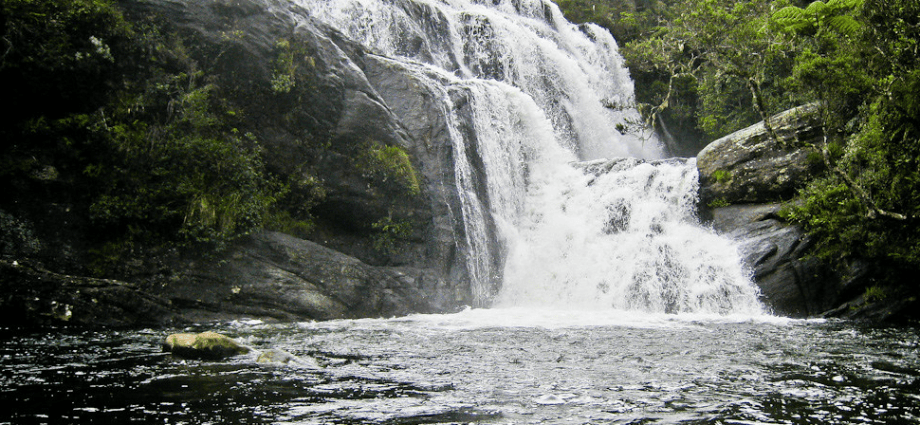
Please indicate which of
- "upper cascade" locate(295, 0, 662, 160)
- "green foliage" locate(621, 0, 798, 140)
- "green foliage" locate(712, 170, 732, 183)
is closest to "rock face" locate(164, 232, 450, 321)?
"green foliage" locate(712, 170, 732, 183)

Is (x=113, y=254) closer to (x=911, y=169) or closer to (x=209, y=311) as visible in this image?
(x=209, y=311)

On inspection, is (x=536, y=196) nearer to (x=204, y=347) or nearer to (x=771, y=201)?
(x=771, y=201)

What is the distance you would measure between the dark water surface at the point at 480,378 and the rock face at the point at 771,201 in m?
3.00

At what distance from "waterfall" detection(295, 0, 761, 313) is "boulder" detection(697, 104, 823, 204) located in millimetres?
743

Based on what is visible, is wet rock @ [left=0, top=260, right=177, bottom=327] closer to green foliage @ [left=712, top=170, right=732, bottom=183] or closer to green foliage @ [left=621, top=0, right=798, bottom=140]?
green foliage @ [left=712, top=170, right=732, bottom=183]

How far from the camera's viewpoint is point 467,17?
874 inches

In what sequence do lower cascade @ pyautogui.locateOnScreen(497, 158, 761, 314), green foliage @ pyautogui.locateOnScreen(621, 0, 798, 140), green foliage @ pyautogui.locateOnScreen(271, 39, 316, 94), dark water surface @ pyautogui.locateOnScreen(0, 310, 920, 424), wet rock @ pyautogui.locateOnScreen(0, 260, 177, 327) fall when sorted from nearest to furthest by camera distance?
1. dark water surface @ pyautogui.locateOnScreen(0, 310, 920, 424)
2. wet rock @ pyautogui.locateOnScreen(0, 260, 177, 327)
3. green foliage @ pyautogui.locateOnScreen(271, 39, 316, 94)
4. lower cascade @ pyautogui.locateOnScreen(497, 158, 761, 314)
5. green foliage @ pyautogui.locateOnScreen(621, 0, 798, 140)

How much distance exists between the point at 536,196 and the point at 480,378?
12.0 meters

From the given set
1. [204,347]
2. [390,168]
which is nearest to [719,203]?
[390,168]

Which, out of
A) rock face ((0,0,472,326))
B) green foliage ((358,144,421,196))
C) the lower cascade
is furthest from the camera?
green foliage ((358,144,421,196))

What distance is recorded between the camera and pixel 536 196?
1762 cm

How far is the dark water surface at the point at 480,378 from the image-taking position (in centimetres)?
459

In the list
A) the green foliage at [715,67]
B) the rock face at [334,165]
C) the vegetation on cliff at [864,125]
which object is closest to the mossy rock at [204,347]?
the rock face at [334,165]

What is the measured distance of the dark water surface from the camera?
15.0 ft
